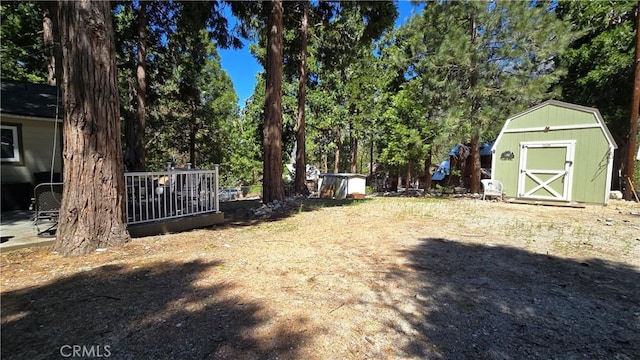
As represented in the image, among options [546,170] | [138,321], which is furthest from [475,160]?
[138,321]

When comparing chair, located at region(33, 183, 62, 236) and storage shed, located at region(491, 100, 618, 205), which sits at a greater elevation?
storage shed, located at region(491, 100, 618, 205)

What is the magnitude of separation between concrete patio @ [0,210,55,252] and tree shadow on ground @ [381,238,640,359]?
4727 millimetres

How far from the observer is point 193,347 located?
1.93 meters

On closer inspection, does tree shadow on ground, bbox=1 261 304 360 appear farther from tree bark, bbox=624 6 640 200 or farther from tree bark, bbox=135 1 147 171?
tree bark, bbox=624 6 640 200

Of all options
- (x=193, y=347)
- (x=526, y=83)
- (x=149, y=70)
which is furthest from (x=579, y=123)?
(x=149, y=70)

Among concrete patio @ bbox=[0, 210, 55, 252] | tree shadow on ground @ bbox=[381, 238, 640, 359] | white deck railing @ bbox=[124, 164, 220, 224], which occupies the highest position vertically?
white deck railing @ bbox=[124, 164, 220, 224]

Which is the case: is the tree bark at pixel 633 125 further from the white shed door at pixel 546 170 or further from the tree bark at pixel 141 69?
the tree bark at pixel 141 69

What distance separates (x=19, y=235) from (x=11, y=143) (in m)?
4.73

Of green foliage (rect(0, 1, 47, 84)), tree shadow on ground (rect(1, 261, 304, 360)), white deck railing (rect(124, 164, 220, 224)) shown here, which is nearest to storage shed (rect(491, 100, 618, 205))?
white deck railing (rect(124, 164, 220, 224))

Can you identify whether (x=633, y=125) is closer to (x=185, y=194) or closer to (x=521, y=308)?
(x=521, y=308)

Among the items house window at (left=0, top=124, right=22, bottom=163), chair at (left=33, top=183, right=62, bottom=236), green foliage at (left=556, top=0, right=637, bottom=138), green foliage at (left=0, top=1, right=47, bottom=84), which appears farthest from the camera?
green foliage at (left=556, top=0, right=637, bottom=138)

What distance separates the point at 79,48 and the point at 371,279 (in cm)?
458

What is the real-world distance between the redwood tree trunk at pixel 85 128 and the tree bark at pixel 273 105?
177 inches

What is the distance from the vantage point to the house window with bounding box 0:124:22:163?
718 centimetres
